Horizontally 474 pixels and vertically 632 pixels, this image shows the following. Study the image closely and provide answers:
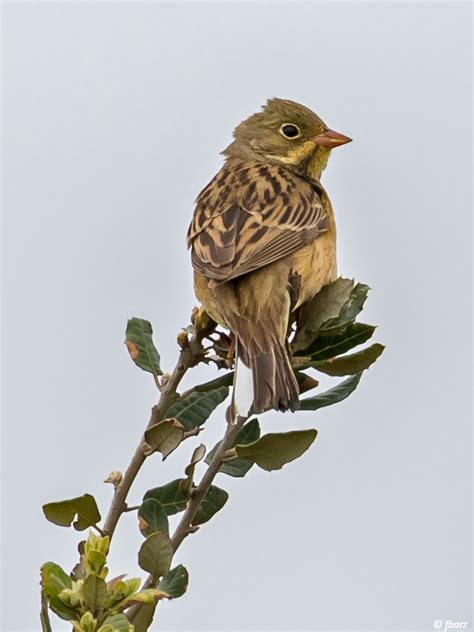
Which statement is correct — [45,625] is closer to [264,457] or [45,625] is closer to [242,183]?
[264,457]

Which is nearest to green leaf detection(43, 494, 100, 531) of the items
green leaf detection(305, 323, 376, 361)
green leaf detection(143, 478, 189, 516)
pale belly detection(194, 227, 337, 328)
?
green leaf detection(143, 478, 189, 516)

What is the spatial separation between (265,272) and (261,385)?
1206 millimetres

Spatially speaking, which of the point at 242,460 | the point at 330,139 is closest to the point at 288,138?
the point at 330,139

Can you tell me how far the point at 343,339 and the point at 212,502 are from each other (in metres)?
0.80

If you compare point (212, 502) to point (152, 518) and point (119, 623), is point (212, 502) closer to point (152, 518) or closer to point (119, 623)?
point (152, 518)

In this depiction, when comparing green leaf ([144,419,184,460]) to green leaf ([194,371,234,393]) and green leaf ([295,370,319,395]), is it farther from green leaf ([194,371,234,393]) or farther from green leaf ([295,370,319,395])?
green leaf ([295,370,319,395])

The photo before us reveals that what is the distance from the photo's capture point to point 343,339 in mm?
3701

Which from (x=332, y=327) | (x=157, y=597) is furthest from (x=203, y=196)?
(x=157, y=597)

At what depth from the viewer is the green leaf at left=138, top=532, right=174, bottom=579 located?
2820 mm

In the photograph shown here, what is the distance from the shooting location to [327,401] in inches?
139

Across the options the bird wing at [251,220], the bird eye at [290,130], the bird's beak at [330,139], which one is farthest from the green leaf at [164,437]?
the bird eye at [290,130]

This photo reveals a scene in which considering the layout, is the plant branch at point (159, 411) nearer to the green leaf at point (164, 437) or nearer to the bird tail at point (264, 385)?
the green leaf at point (164, 437)

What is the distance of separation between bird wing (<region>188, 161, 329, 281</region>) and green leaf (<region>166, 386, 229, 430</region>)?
1.02 m

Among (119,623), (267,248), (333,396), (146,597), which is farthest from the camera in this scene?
(267,248)
